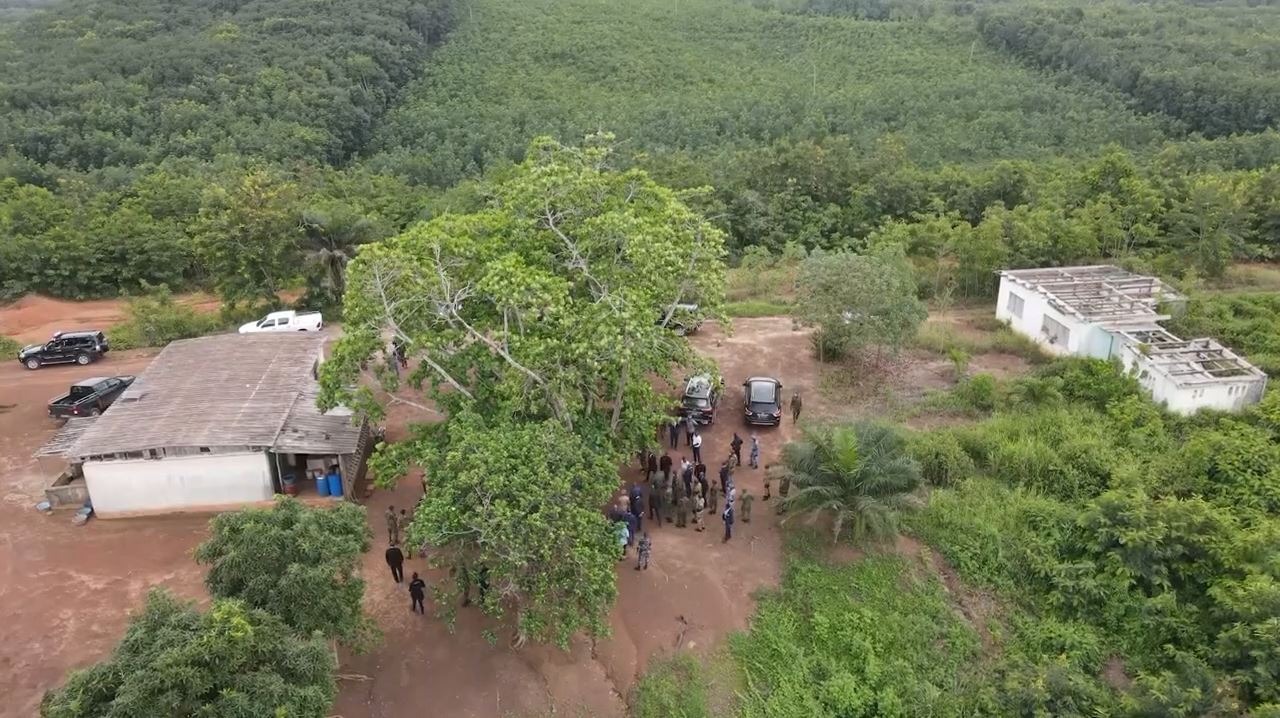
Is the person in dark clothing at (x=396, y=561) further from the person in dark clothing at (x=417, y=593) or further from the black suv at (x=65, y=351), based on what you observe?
the black suv at (x=65, y=351)

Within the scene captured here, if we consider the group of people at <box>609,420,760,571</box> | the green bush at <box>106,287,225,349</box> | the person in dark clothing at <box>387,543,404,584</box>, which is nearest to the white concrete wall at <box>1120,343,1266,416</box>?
the group of people at <box>609,420,760,571</box>

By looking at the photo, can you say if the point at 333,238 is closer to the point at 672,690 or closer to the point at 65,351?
the point at 65,351

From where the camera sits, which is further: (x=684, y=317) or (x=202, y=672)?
(x=684, y=317)

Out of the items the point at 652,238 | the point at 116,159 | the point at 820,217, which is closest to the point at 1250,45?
the point at 820,217

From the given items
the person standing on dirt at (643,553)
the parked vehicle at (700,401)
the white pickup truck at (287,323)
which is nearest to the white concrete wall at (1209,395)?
the parked vehicle at (700,401)

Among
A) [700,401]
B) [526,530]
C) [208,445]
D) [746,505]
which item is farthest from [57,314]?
[746,505]

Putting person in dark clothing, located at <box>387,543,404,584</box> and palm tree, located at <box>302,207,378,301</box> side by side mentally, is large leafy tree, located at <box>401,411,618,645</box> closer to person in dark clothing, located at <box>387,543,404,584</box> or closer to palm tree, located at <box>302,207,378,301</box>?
person in dark clothing, located at <box>387,543,404,584</box>
